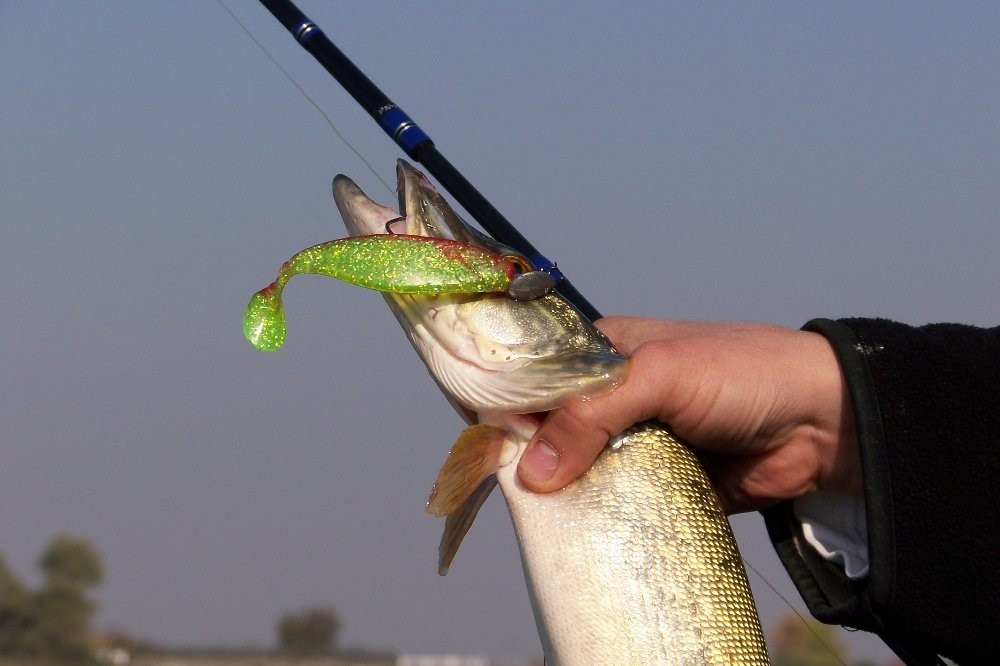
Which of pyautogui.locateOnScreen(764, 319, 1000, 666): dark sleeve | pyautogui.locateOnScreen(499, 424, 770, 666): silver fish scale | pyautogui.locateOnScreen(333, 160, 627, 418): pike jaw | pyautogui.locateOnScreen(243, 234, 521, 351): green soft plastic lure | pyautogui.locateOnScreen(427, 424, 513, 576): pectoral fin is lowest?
pyautogui.locateOnScreen(764, 319, 1000, 666): dark sleeve

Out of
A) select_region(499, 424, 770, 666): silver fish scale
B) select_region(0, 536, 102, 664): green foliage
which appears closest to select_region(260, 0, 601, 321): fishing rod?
select_region(499, 424, 770, 666): silver fish scale

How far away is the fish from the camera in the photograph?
3086 millimetres

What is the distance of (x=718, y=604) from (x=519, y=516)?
1.89 feet

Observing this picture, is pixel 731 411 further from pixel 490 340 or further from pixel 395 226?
pixel 395 226

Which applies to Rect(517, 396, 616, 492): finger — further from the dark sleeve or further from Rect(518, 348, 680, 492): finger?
the dark sleeve

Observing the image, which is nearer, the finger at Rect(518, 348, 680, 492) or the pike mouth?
the finger at Rect(518, 348, 680, 492)

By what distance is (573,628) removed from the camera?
312cm

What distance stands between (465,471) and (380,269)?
2.00ft

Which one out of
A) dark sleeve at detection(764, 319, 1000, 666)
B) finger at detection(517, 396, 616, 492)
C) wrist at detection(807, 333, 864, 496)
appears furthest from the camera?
wrist at detection(807, 333, 864, 496)

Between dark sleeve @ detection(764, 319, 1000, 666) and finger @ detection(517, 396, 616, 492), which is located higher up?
finger @ detection(517, 396, 616, 492)

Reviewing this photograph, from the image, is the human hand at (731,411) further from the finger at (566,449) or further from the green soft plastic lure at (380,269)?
the green soft plastic lure at (380,269)

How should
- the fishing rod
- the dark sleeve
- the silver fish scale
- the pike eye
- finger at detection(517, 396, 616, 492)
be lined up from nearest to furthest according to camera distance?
the silver fish scale
finger at detection(517, 396, 616, 492)
the pike eye
the dark sleeve
the fishing rod

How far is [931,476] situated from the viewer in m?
3.48

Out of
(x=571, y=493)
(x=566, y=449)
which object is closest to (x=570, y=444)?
(x=566, y=449)
